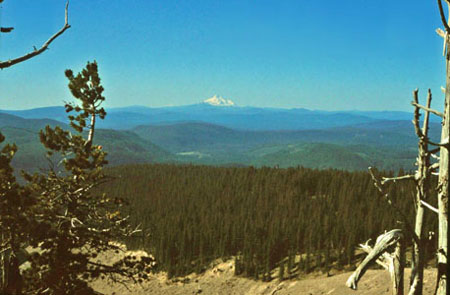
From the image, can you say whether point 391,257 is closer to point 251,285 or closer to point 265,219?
point 251,285

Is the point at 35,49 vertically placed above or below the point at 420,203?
above

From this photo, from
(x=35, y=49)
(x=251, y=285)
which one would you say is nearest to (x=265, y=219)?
(x=251, y=285)

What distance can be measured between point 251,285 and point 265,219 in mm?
12304

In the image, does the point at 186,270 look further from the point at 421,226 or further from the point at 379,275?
the point at 421,226

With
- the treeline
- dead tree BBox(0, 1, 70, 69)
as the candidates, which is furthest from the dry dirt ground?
dead tree BBox(0, 1, 70, 69)

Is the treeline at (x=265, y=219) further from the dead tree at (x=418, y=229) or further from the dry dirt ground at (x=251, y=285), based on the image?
the dead tree at (x=418, y=229)

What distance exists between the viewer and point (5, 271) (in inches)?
486

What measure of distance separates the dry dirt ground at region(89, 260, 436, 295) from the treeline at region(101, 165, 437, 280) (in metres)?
1.03

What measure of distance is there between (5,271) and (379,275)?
1498 centimetres

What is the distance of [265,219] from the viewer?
37688 millimetres

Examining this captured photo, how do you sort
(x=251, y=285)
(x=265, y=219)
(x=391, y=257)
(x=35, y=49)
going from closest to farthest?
1. (x=391, y=257)
2. (x=35, y=49)
3. (x=251, y=285)
4. (x=265, y=219)

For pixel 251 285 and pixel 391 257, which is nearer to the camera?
pixel 391 257

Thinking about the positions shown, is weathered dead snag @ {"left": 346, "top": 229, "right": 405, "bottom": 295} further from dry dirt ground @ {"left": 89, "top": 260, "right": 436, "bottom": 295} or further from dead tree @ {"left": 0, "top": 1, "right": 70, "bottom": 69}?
dry dirt ground @ {"left": 89, "top": 260, "right": 436, "bottom": 295}

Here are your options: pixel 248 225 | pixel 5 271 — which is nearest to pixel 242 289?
pixel 248 225
